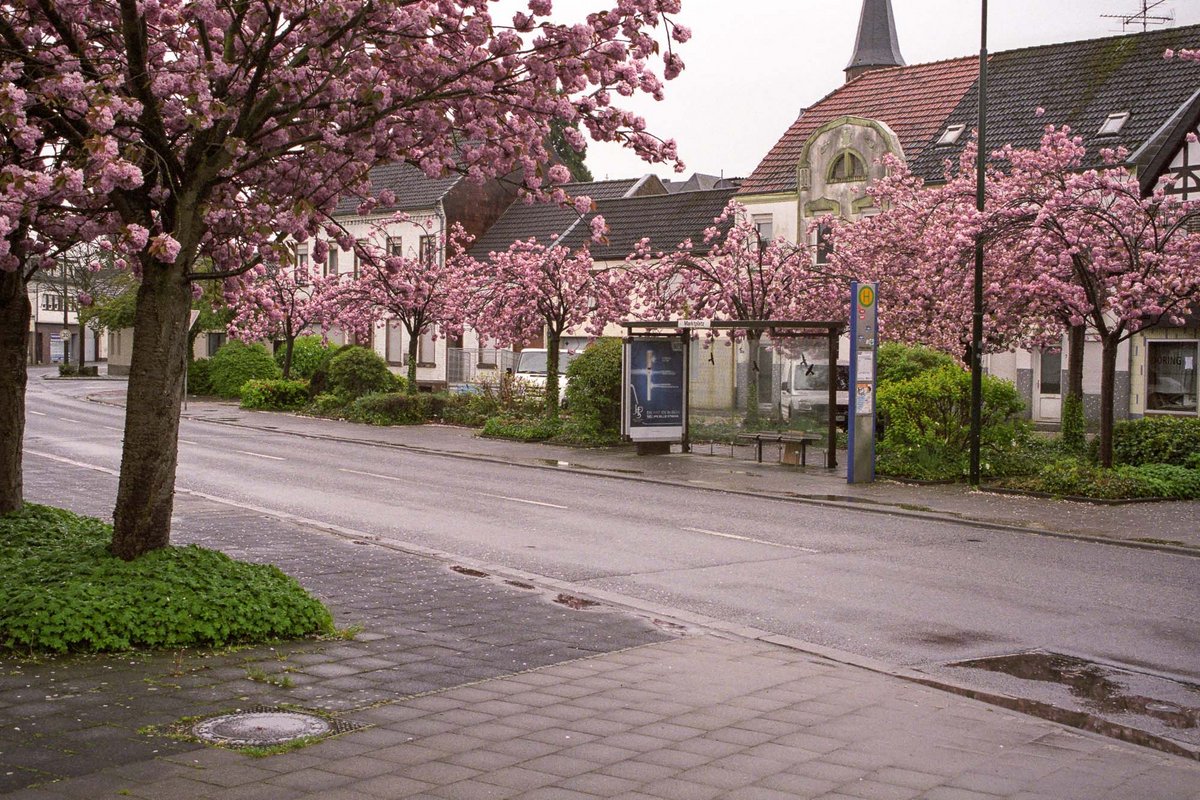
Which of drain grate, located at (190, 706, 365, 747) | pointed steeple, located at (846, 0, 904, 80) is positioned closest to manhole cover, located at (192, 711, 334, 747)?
drain grate, located at (190, 706, 365, 747)

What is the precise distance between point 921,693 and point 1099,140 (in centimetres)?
3250

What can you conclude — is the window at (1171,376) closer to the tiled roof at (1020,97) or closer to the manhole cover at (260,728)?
the tiled roof at (1020,97)

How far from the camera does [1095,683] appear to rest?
872cm

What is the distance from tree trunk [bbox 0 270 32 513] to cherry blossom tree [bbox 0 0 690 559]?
125 cm

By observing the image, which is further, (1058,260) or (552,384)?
(552,384)

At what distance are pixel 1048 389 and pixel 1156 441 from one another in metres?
16.3

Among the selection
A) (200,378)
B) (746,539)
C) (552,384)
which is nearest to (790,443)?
(552,384)

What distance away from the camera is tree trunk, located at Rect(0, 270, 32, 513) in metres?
10.8

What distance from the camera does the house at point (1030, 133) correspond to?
34.8 m

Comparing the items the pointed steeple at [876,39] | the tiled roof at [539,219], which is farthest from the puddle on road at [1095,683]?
the pointed steeple at [876,39]

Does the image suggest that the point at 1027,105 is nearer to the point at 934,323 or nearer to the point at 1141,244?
the point at 934,323

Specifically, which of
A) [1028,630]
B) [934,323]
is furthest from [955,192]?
[1028,630]

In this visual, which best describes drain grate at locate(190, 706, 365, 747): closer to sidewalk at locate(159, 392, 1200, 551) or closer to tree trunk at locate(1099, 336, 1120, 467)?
sidewalk at locate(159, 392, 1200, 551)

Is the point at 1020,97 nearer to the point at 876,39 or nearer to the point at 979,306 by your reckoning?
the point at 979,306
